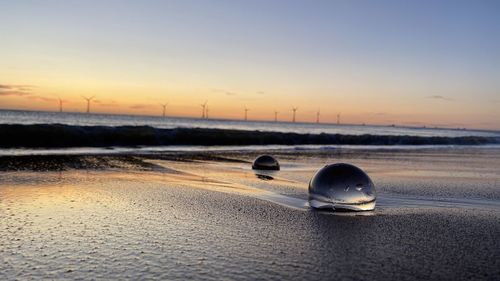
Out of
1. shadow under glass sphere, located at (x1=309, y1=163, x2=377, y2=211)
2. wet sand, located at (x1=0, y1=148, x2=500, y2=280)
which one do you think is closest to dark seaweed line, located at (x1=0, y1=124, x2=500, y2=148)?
wet sand, located at (x1=0, y1=148, x2=500, y2=280)

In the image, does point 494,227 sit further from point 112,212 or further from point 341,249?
point 112,212

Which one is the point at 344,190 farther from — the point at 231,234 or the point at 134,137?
the point at 134,137

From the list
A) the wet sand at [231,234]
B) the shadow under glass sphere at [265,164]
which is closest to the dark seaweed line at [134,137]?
the shadow under glass sphere at [265,164]

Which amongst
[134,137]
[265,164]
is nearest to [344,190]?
[265,164]

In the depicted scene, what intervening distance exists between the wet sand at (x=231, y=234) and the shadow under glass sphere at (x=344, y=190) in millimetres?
256

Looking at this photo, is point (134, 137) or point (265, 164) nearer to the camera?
point (265, 164)

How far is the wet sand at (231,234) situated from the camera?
137 inches

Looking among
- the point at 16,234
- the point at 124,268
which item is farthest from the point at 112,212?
the point at 124,268

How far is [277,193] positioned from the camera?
781cm

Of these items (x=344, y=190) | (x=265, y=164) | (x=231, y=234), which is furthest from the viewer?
(x=265, y=164)

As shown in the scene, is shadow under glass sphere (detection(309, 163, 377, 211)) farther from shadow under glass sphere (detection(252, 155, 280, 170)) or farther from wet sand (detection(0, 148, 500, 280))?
shadow under glass sphere (detection(252, 155, 280, 170))

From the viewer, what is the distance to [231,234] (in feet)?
15.3

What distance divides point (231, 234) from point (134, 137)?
80.9 feet

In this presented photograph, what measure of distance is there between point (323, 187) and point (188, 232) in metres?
2.25
